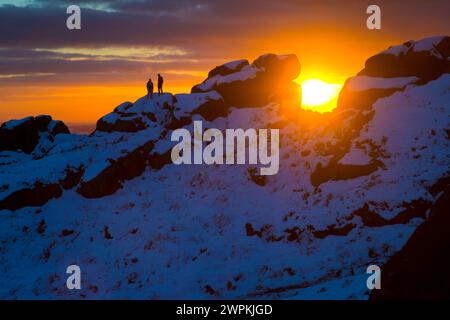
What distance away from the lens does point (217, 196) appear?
99.9 ft

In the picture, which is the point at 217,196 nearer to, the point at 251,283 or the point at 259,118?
the point at 251,283

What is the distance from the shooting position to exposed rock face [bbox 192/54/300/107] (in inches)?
1743

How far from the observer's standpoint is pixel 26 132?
49.5m

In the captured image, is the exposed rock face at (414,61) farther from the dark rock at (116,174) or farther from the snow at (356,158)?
the dark rock at (116,174)

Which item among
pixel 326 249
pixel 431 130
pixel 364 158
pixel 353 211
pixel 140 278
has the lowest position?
pixel 140 278

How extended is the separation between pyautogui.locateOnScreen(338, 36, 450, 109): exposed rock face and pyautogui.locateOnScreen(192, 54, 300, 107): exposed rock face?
786cm

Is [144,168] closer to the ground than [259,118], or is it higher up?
closer to the ground

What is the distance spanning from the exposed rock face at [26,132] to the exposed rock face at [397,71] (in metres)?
31.4

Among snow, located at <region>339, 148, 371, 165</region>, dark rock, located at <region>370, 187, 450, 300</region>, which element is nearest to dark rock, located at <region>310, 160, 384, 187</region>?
snow, located at <region>339, 148, 371, 165</region>

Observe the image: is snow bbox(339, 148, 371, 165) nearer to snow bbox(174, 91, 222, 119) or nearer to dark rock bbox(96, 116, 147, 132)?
snow bbox(174, 91, 222, 119)

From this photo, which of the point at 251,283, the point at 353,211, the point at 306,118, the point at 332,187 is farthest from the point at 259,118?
the point at 251,283

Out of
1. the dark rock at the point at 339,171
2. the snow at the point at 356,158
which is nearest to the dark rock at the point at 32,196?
the dark rock at the point at 339,171

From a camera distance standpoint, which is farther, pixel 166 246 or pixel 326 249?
pixel 166 246

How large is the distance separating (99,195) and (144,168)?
4180mm
